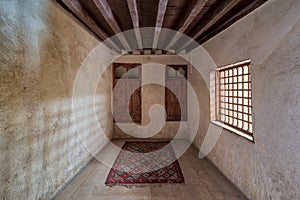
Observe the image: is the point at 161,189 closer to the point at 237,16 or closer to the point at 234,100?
the point at 234,100

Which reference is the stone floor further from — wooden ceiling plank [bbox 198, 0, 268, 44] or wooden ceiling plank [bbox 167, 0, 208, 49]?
wooden ceiling plank [bbox 167, 0, 208, 49]

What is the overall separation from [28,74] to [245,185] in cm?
292

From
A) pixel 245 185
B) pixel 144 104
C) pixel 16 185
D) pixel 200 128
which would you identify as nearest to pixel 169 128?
pixel 144 104

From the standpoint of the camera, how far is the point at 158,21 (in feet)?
9.87

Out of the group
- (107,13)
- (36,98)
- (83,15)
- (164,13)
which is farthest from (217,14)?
(36,98)

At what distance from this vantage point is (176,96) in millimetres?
5809

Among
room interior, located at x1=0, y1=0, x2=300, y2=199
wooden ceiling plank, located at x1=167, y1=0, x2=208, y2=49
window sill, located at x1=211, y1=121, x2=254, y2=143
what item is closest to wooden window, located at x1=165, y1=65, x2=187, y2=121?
room interior, located at x1=0, y1=0, x2=300, y2=199

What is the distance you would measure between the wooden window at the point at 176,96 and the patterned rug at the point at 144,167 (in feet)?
4.08

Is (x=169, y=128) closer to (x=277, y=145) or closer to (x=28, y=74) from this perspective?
(x=277, y=145)

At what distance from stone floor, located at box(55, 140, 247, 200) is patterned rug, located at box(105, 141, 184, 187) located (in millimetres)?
147

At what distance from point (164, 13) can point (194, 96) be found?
2.77m

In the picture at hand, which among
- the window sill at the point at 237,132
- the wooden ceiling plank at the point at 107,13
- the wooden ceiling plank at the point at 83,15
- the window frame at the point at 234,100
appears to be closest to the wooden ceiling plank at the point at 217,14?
the window frame at the point at 234,100

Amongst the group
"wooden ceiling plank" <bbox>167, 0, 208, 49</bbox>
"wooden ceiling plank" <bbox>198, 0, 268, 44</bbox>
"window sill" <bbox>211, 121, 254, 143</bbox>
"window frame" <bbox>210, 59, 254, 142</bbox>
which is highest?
"wooden ceiling plank" <bbox>167, 0, 208, 49</bbox>

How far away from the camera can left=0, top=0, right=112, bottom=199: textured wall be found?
1.68m
